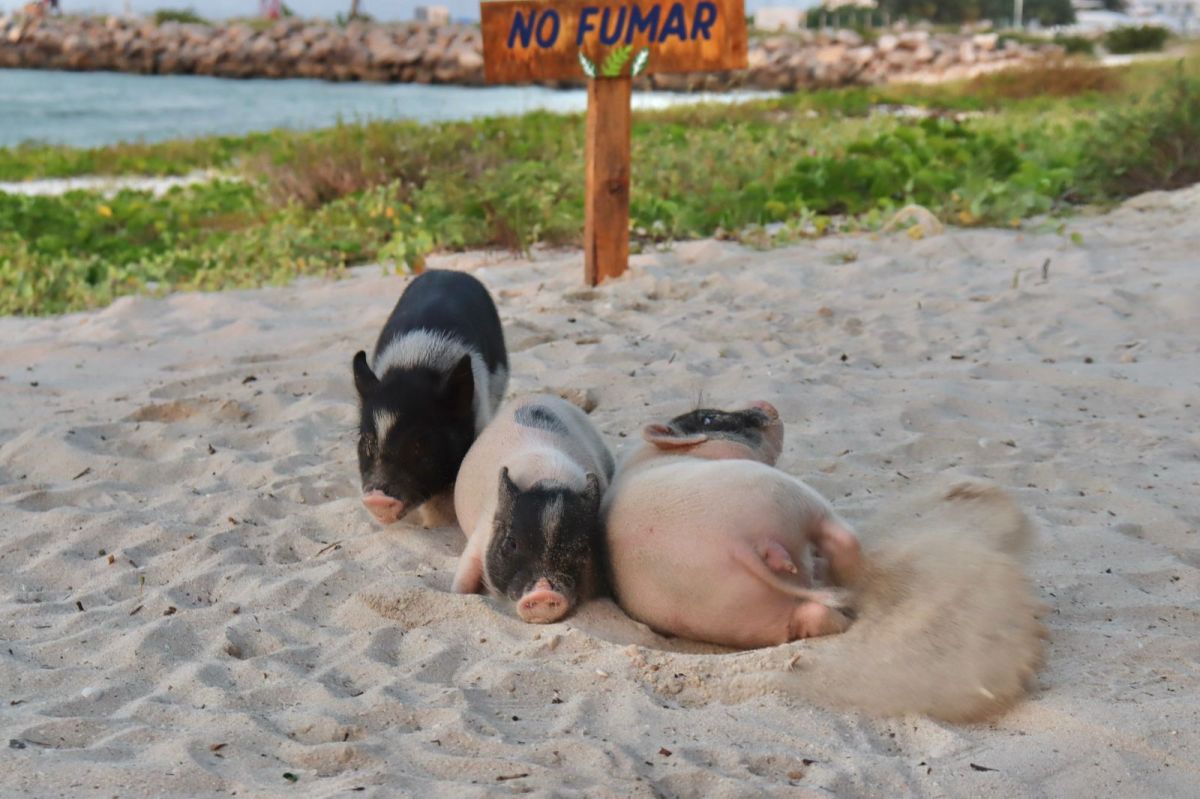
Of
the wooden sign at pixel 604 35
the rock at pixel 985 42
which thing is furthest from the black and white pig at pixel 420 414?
the rock at pixel 985 42

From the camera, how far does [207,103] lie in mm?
34844

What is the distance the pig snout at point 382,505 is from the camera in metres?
4.12

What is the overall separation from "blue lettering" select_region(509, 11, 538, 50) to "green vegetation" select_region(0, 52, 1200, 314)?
1865mm

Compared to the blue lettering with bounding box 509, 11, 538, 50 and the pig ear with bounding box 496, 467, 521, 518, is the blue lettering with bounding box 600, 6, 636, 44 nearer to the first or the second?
the blue lettering with bounding box 509, 11, 538, 50

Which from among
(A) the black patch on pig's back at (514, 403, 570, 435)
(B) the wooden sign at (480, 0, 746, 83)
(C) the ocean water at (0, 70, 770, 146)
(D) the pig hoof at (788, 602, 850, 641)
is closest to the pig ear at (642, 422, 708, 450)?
(A) the black patch on pig's back at (514, 403, 570, 435)

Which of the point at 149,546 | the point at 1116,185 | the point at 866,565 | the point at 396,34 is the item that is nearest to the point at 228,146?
the point at 1116,185

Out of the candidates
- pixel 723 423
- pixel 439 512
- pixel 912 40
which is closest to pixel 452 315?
pixel 439 512

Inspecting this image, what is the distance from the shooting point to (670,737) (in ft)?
9.13

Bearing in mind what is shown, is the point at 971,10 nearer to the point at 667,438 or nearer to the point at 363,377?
the point at 363,377

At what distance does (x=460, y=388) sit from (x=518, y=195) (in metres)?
5.28

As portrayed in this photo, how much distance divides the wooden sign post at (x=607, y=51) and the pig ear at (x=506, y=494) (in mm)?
4104

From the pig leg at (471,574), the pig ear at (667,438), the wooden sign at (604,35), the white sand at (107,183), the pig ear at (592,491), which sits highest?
the wooden sign at (604,35)

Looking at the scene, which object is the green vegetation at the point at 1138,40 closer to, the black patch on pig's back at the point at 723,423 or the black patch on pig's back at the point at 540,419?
the black patch on pig's back at the point at 723,423

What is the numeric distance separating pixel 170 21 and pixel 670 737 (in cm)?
5275
